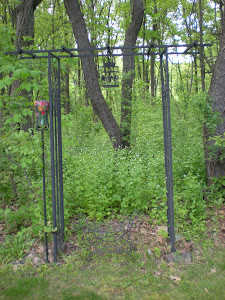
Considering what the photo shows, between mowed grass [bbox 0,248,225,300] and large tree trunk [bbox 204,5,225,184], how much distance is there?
5.76 feet

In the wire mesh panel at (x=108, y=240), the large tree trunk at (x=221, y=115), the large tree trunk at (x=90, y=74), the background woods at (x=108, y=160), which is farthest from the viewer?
the large tree trunk at (x=90, y=74)

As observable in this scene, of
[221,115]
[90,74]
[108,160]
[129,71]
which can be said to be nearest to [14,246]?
[108,160]

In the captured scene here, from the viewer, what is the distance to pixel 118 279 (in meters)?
3.25

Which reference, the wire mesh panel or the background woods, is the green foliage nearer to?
the background woods

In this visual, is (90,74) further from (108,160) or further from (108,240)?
(108,240)

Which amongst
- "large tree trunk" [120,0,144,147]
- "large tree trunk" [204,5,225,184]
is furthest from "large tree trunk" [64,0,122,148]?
"large tree trunk" [204,5,225,184]

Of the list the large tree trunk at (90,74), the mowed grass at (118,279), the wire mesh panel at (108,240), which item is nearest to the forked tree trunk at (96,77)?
the large tree trunk at (90,74)

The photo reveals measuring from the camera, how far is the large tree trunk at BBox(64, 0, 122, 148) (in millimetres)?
6844

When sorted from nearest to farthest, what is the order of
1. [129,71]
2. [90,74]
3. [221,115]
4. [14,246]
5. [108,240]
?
[14,246] → [108,240] → [221,115] → [90,74] → [129,71]

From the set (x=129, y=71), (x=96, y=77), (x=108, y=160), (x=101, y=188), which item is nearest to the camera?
(x=101, y=188)

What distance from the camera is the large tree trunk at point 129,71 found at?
718 cm

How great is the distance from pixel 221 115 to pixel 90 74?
147 inches

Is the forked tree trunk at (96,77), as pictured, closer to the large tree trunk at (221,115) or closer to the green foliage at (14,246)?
the large tree trunk at (221,115)

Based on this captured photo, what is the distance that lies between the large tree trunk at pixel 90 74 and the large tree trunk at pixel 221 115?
271 cm
